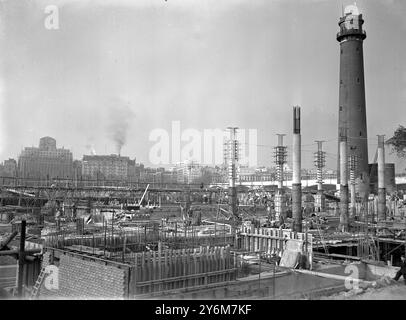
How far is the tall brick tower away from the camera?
64.6m

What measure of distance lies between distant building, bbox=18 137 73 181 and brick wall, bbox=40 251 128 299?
106 m

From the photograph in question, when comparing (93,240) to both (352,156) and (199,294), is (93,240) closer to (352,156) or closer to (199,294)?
(199,294)

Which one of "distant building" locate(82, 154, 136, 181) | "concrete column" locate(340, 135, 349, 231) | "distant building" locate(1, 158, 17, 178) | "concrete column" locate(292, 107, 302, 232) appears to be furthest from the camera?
"distant building" locate(82, 154, 136, 181)

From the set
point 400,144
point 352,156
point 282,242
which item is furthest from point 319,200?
point 282,242

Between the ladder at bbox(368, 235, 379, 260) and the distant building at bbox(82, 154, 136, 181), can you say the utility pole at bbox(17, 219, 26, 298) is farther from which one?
Result: the distant building at bbox(82, 154, 136, 181)

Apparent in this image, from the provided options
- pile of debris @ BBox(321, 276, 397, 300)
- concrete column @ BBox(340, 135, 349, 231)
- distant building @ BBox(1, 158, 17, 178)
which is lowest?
pile of debris @ BBox(321, 276, 397, 300)

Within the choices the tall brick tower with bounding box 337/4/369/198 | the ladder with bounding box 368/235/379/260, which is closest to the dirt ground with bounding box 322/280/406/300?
the ladder with bounding box 368/235/379/260

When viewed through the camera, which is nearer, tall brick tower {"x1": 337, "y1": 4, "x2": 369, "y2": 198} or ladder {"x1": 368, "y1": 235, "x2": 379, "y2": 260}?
ladder {"x1": 368, "y1": 235, "x2": 379, "y2": 260}

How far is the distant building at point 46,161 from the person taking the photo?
120 meters

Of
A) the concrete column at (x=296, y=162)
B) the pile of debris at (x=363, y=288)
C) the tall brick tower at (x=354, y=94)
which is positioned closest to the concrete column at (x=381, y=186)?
the concrete column at (x=296, y=162)

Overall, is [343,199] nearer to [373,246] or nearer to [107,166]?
[373,246]
